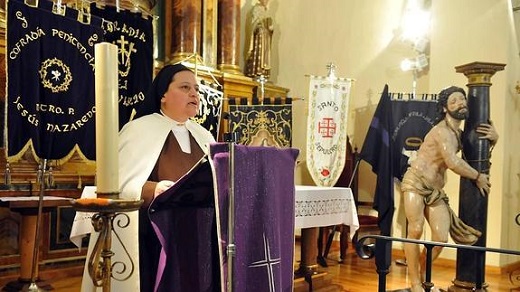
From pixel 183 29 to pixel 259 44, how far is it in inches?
52.5

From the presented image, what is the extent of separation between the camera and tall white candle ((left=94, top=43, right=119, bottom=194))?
118 cm

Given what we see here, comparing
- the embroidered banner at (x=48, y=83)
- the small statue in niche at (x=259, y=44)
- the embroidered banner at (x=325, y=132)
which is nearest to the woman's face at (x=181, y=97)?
the embroidered banner at (x=48, y=83)

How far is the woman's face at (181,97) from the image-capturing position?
2.34m

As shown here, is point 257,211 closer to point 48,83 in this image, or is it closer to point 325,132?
point 48,83

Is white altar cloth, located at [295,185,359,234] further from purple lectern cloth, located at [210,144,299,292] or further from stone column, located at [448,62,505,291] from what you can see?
purple lectern cloth, located at [210,144,299,292]

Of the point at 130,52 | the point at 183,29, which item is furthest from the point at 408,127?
the point at 130,52

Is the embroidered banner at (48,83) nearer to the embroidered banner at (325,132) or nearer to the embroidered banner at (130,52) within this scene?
the embroidered banner at (130,52)

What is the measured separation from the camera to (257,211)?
6.57ft

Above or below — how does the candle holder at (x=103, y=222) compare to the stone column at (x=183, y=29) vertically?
below

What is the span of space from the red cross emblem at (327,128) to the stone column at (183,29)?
6.29ft

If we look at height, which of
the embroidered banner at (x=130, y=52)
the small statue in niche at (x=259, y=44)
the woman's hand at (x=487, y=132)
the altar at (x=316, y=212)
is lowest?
the altar at (x=316, y=212)

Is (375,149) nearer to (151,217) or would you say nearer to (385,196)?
(385,196)

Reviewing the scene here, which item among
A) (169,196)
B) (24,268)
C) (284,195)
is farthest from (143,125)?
(24,268)

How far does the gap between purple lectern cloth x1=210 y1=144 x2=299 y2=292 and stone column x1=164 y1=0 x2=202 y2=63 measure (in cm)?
459
